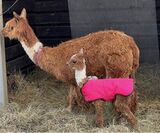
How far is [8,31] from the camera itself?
246 inches

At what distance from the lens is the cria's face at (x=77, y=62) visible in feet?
18.0

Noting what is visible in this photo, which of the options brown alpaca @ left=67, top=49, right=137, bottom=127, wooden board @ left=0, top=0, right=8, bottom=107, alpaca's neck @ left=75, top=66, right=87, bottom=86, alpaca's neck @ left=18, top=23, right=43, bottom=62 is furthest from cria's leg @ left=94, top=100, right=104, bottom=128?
wooden board @ left=0, top=0, right=8, bottom=107

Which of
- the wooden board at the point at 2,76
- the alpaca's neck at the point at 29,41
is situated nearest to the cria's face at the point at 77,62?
the alpaca's neck at the point at 29,41

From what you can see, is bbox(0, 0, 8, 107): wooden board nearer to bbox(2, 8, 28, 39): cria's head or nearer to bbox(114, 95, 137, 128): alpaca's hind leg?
bbox(2, 8, 28, 39): cria's head

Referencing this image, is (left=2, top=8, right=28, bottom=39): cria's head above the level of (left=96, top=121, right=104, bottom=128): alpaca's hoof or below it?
above

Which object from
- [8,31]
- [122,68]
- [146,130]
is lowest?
[146,130]

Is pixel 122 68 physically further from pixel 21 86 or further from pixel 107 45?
pixel 21 86

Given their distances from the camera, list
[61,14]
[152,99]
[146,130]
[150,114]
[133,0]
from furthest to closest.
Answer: [61,14]
[133,0]
[152,99]
[150,114]
[146,130]

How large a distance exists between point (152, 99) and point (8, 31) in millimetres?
2094

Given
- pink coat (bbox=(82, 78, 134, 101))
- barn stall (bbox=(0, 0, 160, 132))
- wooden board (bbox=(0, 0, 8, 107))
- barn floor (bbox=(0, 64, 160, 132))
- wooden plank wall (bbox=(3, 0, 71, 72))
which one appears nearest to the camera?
pink coat (bbox=(82, 78, 134, 101))

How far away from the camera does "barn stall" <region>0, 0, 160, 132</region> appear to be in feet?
19.7

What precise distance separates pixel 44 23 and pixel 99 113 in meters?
3.32

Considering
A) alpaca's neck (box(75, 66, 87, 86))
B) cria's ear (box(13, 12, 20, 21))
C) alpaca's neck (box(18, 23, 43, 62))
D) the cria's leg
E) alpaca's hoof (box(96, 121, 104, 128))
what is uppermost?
cria's ear (box(13, 12, 20, 21))

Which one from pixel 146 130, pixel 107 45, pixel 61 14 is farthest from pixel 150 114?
pixel 61 14
